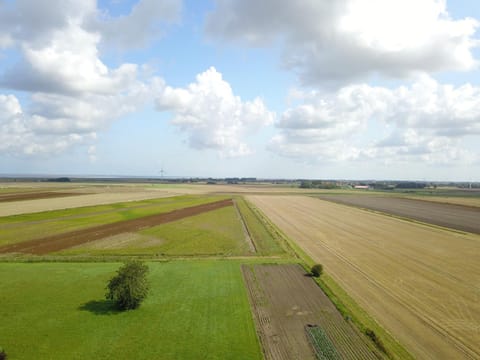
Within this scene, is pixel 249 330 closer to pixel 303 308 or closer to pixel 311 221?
pixel 303 308

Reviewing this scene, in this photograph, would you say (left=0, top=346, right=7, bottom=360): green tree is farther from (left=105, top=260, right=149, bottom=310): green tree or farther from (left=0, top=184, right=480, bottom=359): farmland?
(left=105, top=260, right=149, bottom=310): green tree

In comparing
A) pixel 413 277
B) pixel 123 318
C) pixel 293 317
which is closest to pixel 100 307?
pixel 123 318

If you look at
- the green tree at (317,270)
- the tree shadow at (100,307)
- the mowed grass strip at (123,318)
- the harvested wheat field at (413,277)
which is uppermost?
the green tree at (317,270)

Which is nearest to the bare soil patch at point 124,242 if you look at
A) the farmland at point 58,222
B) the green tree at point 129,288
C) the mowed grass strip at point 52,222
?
the farmland at point 58,222

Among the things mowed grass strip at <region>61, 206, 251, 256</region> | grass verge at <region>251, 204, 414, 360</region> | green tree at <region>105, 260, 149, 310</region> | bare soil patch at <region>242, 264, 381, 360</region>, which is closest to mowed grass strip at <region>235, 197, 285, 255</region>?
mowed grass strip at <region>61, 206, 251, 256</region>

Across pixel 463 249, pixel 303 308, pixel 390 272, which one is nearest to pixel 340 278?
pixel 390 272

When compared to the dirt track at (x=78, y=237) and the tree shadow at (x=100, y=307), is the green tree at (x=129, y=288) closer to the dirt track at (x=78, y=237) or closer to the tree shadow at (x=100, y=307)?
the tree shadow at (x=100, y=307)
